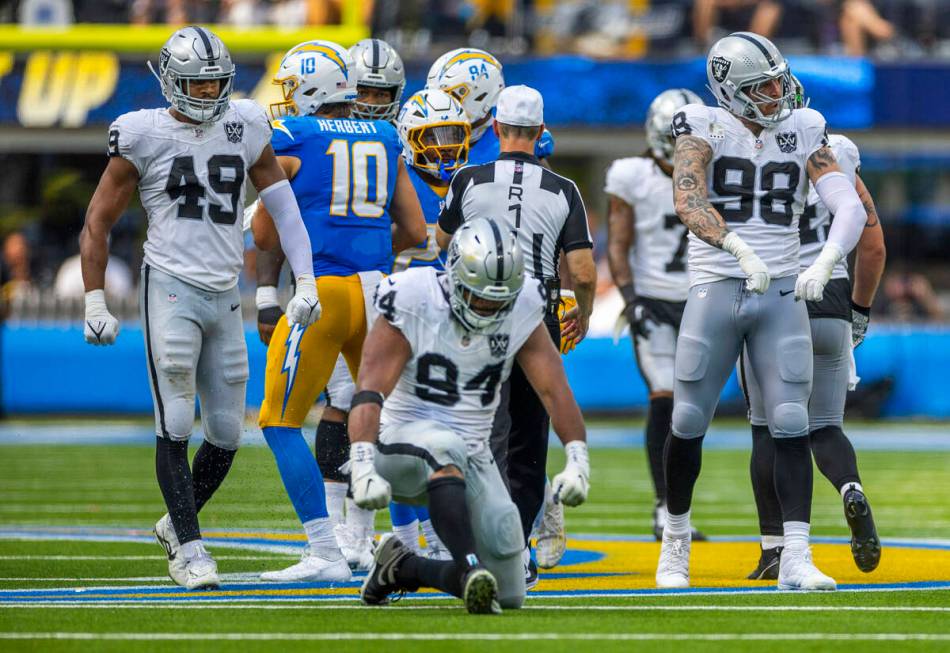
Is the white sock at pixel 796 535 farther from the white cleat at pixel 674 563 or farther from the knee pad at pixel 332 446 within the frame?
the knee pad at pixel 332 446

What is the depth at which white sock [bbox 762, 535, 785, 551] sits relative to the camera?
6574 mm

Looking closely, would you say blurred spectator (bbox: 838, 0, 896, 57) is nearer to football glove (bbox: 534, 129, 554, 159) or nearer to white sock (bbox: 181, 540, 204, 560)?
football glove (bbox: 534, 129, 554, 159)

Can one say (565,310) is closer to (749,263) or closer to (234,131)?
(749,263)

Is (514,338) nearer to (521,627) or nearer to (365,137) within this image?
(521,627)

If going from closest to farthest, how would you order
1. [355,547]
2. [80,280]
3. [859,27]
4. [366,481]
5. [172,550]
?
[366,481] → [172,550] → [355,547] → [80,280] → [859,27]

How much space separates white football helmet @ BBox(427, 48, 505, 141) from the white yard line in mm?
3008

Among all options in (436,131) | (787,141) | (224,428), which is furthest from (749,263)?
(224,428)

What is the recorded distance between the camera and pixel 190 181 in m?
6.15

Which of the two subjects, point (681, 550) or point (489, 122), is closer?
point (681, 550)

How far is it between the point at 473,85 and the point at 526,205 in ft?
4.00

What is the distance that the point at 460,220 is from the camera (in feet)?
20.4

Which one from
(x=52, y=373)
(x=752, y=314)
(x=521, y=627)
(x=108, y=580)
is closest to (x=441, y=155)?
(x=752, y=314)

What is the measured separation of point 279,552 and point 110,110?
1262 cm

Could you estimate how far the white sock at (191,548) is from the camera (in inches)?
236
